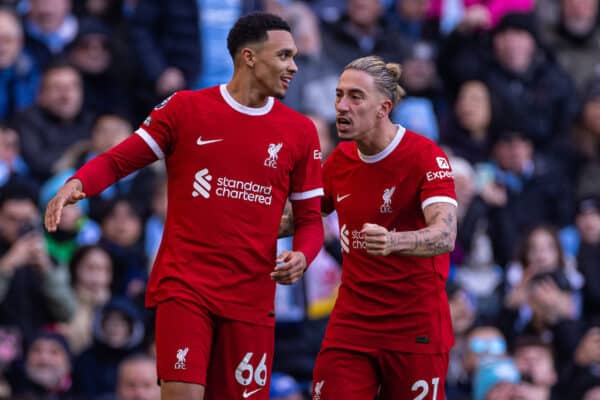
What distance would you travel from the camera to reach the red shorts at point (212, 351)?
809 cm

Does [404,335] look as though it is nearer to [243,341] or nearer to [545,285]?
[243,341]

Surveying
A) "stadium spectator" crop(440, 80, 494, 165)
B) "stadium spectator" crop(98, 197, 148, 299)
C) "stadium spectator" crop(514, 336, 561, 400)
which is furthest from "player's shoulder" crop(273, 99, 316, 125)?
"stadium spectator" crop(440, 80, 494, 165)

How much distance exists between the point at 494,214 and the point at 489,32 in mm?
2630

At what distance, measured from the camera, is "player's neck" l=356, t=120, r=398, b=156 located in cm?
875

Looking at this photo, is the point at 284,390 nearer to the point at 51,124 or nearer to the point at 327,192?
the point at 327,192

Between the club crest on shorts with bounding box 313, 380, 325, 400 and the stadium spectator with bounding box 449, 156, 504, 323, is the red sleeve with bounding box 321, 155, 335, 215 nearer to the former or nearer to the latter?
the club crest on shorts with bounding box 313, 380, 325, 400

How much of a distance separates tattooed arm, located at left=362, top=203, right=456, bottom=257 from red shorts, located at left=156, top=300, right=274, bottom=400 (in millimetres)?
1004

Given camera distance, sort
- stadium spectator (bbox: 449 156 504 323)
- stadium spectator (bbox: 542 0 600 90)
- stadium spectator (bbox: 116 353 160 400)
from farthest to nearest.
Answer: stadium spectator (bbox: 542 0 600 90), stadium spectator (bbox: 449 156 504 323), stadium spectator (bbox: 116 353 160 400)

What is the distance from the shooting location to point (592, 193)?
1515cm

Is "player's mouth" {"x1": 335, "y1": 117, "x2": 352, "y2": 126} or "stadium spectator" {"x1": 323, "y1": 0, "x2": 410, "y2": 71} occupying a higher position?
"stadium spectator" {"x1": 323, "y1": 0, "x2": 410, "y2": 71}

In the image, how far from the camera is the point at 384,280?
8.66 m

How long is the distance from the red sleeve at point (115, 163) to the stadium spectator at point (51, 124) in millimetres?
4308

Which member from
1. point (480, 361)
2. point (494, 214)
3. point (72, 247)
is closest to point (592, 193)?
point (494, 214)

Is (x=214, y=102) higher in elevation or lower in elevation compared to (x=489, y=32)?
lower
